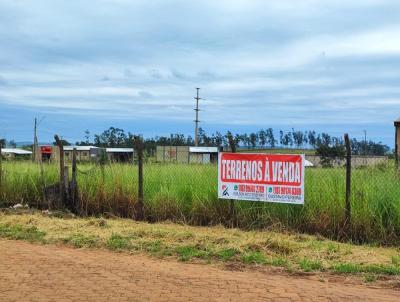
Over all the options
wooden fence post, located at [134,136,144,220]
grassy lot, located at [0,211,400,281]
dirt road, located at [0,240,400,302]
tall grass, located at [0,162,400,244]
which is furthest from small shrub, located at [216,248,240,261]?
wooden fence post, located at [134,136,144,220]

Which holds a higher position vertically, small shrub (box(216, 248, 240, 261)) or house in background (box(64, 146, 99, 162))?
house in background (box(64, 146, 99, 162))

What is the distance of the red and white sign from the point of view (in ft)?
33.8

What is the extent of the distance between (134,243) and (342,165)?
4337mm

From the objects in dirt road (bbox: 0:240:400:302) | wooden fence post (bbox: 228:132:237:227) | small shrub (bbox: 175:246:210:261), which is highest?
wooden fence post (bbox: 228:132:237:227)

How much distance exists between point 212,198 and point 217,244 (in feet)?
8.12

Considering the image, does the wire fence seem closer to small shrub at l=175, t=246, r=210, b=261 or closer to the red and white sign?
the red and white sign

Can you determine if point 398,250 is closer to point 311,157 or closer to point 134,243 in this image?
point 311,157

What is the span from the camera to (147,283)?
21.7 feet

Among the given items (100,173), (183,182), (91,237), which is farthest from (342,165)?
(100,173)

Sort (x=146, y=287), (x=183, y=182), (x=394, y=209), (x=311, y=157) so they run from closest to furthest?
(x=146, y=287), (x=394, y=209), (x=311, y=157), (x=183, y=182)

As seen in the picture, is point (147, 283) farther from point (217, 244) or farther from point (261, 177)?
point (261, 177)

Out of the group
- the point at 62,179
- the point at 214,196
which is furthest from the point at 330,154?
the point at 62,179

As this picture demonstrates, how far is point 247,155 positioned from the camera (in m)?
10.7

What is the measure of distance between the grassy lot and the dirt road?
0.56 metres
